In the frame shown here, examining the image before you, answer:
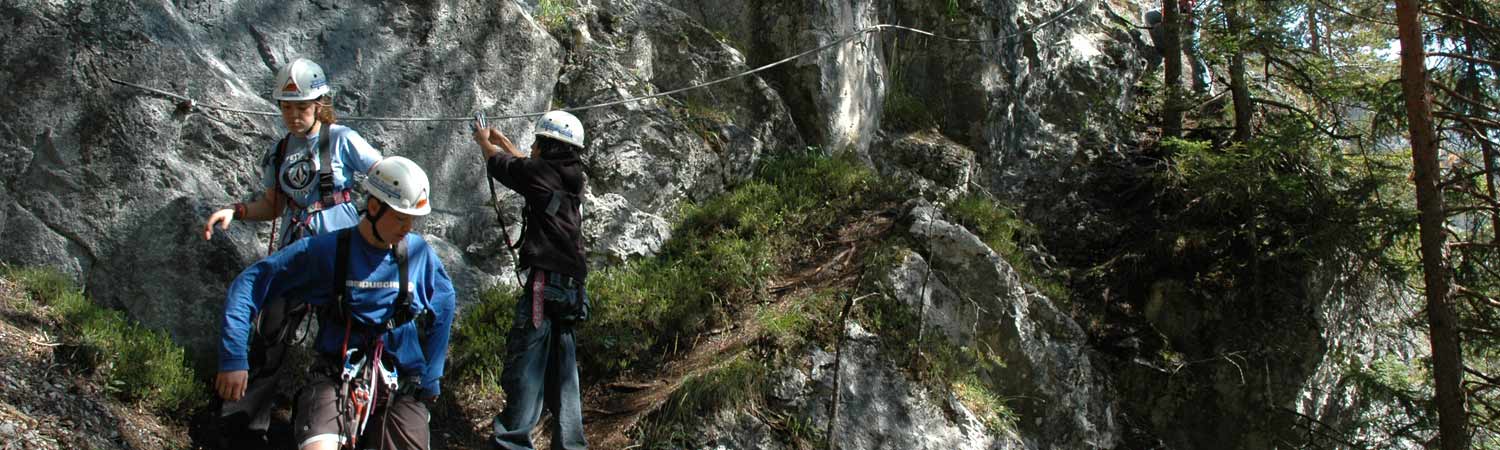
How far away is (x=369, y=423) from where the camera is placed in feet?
14.9

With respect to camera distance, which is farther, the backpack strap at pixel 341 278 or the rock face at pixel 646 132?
the rock face at pixel 646 132

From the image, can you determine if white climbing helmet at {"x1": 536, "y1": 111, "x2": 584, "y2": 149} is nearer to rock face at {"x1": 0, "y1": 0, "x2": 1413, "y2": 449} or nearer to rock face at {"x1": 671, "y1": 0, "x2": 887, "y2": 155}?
rock face at {"x1": 0, "y1": 0, "x2": 1413, "y2": 449}

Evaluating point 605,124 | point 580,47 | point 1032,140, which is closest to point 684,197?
point 605,124

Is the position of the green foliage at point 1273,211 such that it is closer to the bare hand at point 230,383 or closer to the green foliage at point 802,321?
the green foliage at point 802,321

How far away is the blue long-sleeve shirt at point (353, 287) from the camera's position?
14.0 ft

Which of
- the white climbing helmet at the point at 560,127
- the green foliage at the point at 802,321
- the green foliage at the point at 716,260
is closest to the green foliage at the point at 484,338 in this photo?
the green foliage at the point at 716,260

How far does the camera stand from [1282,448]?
356 inches

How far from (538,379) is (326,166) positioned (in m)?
1.69

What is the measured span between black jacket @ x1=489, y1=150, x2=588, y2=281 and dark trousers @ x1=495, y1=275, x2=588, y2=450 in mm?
129

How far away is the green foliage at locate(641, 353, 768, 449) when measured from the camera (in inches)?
256

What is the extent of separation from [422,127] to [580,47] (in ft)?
6.32

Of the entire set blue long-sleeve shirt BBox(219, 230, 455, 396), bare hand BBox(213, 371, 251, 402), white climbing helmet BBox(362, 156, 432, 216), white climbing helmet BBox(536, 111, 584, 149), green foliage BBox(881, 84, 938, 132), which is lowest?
bare hand BBox(213, 371, 251, 402)

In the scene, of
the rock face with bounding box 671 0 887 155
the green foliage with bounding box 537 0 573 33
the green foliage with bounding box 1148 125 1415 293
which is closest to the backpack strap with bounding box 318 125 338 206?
the green foliage with bounding box 537 0 573 33

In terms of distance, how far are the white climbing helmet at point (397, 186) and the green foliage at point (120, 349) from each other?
8.05ft
